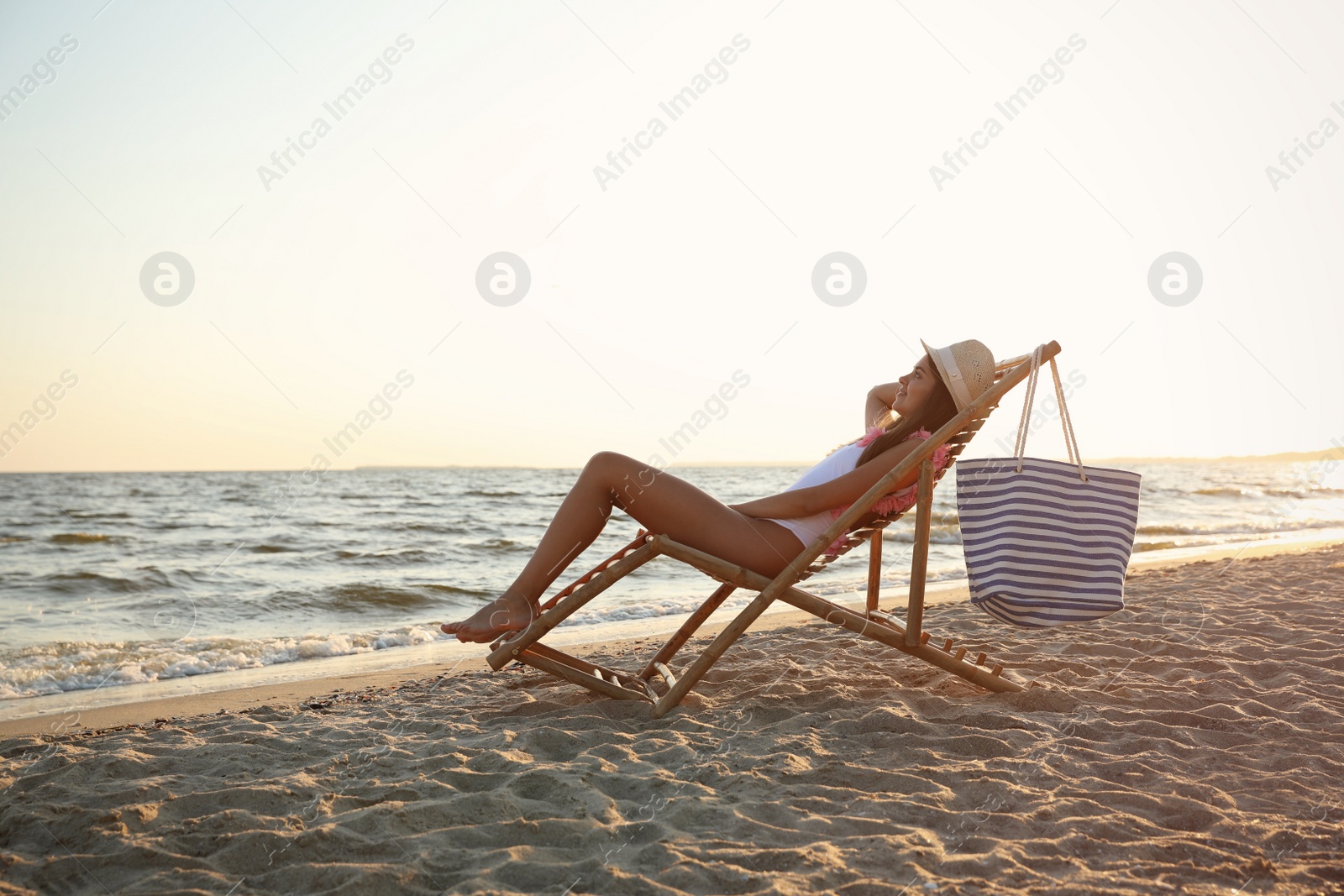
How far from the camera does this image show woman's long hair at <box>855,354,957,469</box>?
3246 mm

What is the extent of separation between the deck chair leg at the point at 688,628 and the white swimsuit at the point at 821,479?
35cm

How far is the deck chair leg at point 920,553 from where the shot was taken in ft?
9.71

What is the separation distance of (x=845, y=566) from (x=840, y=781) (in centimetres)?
753

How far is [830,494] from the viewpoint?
318 cm

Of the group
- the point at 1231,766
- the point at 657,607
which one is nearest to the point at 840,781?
the point at 1231,766

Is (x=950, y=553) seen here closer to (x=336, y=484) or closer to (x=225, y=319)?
(x=225, y=319)

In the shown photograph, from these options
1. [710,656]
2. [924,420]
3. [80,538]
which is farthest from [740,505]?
[80,538]

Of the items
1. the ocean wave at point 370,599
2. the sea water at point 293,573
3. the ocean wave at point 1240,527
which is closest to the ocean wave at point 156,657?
the sea water at point 293,573

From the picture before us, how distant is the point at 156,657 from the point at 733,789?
443 cm

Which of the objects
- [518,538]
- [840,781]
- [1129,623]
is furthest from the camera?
[518,538]

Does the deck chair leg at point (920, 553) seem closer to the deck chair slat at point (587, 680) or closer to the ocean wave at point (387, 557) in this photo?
the deck chair slat at point (587, 680)

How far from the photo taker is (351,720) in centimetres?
320

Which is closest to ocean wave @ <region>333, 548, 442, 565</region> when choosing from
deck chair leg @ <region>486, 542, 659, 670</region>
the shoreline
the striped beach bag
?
the shoreline

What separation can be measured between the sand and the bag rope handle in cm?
89
